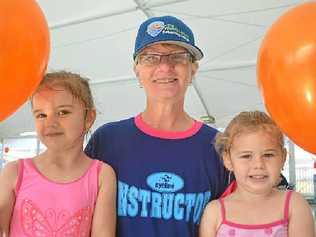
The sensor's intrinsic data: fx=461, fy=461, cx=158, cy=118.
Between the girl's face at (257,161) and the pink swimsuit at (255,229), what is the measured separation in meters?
0.09

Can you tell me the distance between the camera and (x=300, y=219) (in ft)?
4.01

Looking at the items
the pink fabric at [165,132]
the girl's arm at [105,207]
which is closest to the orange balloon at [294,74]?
the pink fabric at [165,132]

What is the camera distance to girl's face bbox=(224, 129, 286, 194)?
49.9 inches

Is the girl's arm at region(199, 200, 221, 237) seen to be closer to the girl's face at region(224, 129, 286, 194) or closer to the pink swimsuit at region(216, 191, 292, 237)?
the pink swimsuit at region(216, 191, 292, 237)

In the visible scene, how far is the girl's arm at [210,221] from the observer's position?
1.25 meters

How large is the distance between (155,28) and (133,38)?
382 cm

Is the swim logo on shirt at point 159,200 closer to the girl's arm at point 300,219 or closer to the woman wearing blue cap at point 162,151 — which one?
the woman wearing blue cap at point 162,151

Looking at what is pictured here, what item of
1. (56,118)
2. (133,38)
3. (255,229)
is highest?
(133,38)

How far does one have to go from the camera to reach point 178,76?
131 cm

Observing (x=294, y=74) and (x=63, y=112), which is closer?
(x=294, y=74)

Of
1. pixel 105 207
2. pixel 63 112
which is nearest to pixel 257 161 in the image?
pixel 105 207

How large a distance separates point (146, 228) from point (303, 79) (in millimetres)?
561

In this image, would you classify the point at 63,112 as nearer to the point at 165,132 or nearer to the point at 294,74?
the point at 165,132

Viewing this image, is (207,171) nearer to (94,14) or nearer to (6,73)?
(6,73)
